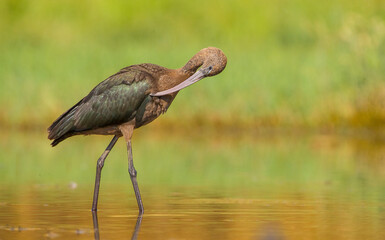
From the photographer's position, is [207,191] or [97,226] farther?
[207,191]

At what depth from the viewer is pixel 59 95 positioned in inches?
786

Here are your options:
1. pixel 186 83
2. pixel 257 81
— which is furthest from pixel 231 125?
pixel 186 83

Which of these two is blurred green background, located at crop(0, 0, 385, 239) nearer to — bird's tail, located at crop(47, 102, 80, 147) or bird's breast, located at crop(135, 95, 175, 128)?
bird's tail, located at crop(47, 102, 80, 147)

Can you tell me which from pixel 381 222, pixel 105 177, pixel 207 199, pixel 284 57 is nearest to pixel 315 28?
pixel 284 57

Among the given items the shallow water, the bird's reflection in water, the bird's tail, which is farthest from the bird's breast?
the bird's reflection in water

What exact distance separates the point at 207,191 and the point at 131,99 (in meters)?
1.90

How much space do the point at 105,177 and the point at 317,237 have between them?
17.4 ft

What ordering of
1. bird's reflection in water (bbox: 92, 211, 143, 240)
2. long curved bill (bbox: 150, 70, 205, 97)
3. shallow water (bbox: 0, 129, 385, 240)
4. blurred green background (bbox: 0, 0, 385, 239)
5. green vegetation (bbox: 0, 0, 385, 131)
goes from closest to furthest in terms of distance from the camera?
bird's reflection in water (bbox: 92, 211, 143, 240) → shallow water (bbox: 0, 129, 385, 240) → long curved bill (bbox: 150, 70, 205, 97) → blurred green background (bbox: 0, 0, 385, 239) → green vegetation (bbox: 0, 0, 385, 131)

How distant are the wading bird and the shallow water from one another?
0.73m

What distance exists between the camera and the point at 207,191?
11805mm

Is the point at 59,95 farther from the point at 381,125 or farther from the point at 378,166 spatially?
the point at 378,166

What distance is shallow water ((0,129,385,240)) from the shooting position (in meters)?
8.86

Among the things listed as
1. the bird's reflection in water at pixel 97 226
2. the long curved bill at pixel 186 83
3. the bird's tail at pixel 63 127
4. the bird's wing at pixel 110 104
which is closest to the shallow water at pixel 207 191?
the bird's reflection in water at pixel 97 226

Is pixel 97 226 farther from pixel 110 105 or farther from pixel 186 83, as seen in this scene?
pixel 186 83
